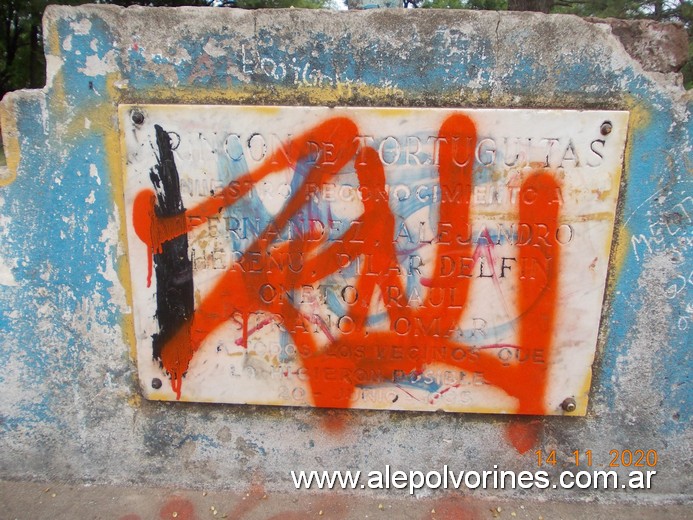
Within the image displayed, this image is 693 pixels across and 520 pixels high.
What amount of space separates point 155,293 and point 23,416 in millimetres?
827

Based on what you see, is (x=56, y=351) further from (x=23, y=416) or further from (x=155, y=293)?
(x=155, y=293)

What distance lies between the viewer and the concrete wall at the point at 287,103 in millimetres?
1771

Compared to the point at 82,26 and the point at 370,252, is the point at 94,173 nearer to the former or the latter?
the point at 82,26

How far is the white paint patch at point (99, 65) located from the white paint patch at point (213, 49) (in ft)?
1.17

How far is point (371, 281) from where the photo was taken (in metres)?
1.90

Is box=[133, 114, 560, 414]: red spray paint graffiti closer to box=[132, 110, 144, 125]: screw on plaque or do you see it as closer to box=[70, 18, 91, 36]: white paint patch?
box=[132, 110, 144, 125]: screw on plaque

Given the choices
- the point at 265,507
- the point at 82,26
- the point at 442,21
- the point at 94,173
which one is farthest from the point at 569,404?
the point at 82,26

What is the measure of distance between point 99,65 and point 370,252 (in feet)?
4.09

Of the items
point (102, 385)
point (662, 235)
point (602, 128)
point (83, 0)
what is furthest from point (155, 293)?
point (83, 0)

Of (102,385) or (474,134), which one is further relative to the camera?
(102,385)

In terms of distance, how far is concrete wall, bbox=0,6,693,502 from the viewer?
5.81 feet

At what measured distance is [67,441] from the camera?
2084 mm

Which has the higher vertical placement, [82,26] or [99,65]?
[82,26]

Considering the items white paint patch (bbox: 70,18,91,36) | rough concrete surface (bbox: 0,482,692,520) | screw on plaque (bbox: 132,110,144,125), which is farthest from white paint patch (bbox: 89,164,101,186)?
rough concrete surface (bbox: 0,482,692,520)
